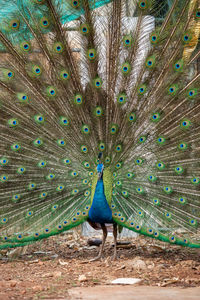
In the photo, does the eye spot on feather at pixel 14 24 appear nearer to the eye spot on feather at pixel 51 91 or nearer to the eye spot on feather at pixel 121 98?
the eye spot on feather at pixel 51 91

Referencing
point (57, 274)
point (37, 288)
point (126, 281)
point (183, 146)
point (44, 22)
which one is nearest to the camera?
point (37, 288)

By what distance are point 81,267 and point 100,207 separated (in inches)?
24.7

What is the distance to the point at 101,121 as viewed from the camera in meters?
4.85

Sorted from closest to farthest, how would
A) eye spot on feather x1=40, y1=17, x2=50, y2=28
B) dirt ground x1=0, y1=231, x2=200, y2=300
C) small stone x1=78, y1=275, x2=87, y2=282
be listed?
dirt ground x1=0, y1=231, x2=200, y2=300
small stone x1=78, y1=275, x2=87, y2=282
eye spot on feather x1=40, y1=17, x2=50, y2=28

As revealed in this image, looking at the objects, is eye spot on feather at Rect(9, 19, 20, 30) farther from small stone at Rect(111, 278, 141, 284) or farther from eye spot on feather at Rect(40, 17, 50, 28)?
small stone at Rect(111, 278, 141, 284)

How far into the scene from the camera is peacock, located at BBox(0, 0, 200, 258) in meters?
4.70

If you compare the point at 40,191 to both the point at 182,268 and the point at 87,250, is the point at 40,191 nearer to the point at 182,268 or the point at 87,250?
the point at 87,250

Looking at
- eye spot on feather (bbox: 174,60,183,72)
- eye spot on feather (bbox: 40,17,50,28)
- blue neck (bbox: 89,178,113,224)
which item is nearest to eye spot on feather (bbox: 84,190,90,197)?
blue neck (bbox: 89,178,113,224)

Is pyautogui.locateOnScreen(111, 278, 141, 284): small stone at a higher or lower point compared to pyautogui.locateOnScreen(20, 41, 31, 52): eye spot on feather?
lower

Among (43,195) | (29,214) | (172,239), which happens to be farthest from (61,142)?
(172,239)

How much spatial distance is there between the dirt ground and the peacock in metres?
0.29

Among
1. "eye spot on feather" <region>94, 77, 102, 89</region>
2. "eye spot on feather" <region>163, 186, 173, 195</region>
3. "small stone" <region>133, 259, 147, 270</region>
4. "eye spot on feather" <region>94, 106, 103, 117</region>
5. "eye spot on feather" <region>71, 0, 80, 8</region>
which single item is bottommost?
"small stone" <region>133, 259, 147, 270</region>

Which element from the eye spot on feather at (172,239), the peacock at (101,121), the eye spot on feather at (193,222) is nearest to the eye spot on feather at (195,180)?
the peacock at (101,121)

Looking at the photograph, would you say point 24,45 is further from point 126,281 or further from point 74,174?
point 126,281
